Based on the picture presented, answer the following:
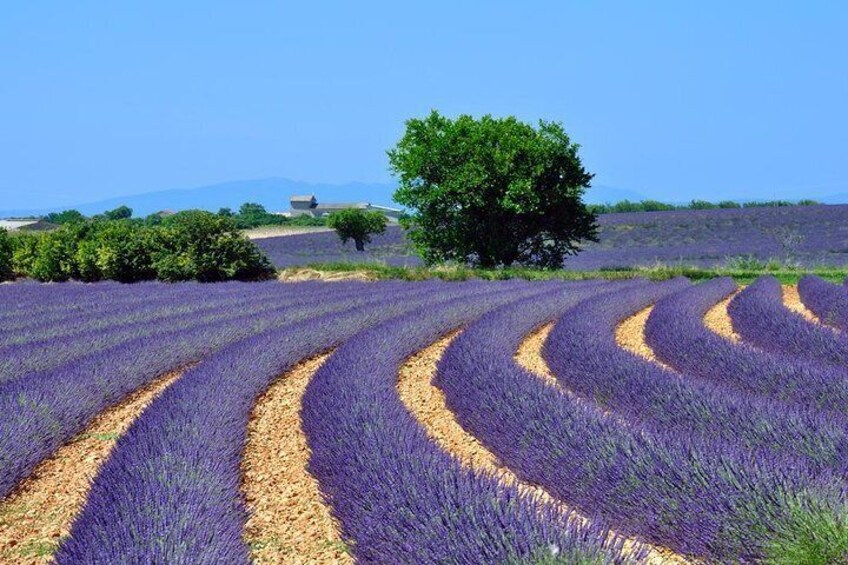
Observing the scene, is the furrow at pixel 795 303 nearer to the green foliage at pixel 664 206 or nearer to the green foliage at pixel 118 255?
the green foliage at pixel 118 255

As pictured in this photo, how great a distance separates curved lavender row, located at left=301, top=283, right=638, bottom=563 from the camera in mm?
3074

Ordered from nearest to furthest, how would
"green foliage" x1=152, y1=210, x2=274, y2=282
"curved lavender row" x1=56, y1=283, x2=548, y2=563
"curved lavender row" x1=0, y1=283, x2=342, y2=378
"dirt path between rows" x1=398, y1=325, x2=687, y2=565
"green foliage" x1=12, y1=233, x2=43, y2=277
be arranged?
"curved lavender row" x1=56, y1=283, x2=548, y2=563
"dirt path between rows" x1=398, y1=325, x2=687, y2=565
"curved lavender row" x1=0, y1=283, x2=342, y2=378
"green foliage" x1=152, y1=210, x2=274, y2=282
"green foliage" x1=12, y1=233, x2=43, y2=277

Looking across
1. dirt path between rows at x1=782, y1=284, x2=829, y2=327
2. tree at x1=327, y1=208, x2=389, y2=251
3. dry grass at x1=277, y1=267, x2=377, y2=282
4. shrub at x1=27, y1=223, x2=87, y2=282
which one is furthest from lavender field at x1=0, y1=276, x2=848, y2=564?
tree at x1=327, y1=208, x2=389, y2=251

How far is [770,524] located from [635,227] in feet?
96.0

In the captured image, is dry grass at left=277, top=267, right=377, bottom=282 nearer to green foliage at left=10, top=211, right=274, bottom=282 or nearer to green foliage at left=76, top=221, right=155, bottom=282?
green foliage at left=10, top=211, right=274, bottom=282

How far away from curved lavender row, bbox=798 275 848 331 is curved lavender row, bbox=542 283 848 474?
8.47 feet

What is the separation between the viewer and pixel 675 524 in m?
3.61

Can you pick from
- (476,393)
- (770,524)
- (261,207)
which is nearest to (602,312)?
(476,393)

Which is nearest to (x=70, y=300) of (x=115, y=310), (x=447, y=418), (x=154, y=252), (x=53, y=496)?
(x=115, y=310)

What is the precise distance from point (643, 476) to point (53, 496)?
2912 mm

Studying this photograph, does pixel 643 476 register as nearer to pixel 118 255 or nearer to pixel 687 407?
pixel 687 407

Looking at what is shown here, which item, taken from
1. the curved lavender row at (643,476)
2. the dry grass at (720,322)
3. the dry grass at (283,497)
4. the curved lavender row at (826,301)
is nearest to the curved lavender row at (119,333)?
the dry grass at (283,497)

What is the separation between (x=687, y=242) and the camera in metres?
27.3

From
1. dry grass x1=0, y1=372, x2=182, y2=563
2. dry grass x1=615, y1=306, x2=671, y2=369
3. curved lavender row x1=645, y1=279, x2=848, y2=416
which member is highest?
curved lavender row x1=645, y1=279, x2=848, y2=416
